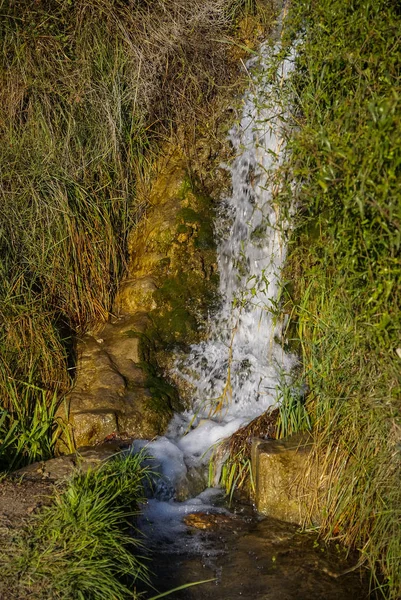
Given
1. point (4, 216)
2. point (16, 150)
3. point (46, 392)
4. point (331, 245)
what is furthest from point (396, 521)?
point (16, 150)

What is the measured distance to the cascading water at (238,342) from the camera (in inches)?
206

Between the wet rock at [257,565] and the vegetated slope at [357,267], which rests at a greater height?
the vegetated slope at [357,267]

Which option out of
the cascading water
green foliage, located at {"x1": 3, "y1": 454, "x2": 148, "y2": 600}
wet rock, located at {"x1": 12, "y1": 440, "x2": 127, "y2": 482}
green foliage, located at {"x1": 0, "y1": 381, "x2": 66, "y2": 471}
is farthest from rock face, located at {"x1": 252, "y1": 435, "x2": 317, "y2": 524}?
green foliage, located at {"x1": 0, "y1": 381, "x2": 66, "y2": 471}

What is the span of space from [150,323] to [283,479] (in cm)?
207

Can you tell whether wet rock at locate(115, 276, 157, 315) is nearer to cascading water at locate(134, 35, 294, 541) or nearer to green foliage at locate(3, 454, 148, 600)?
cascading water at locate(134, 35, 294, 541)

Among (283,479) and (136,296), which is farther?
(136,296)

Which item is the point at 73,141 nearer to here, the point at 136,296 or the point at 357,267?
the point at 136,296

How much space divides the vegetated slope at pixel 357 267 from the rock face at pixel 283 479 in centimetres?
18

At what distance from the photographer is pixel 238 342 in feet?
20.8

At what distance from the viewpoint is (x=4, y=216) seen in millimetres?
6090

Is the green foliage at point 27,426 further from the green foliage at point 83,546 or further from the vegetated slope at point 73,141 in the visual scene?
the green foliage at point 83,546

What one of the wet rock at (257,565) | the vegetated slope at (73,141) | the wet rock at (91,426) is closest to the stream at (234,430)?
the wet rock at (257,565)

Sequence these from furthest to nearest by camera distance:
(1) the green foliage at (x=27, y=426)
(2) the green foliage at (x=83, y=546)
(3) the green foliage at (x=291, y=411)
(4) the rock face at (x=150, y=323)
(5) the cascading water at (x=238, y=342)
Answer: (4) the rock face at (x=150, y=323) → (1) the green foliage at (x=27, y=426) → (5) the cascading water at (x=238, y=342) → (3) the green foliage at (x=291, y=411) → (2) the green foliage at (x=83, y=546)

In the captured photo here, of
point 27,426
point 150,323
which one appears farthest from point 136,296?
point 27,426
